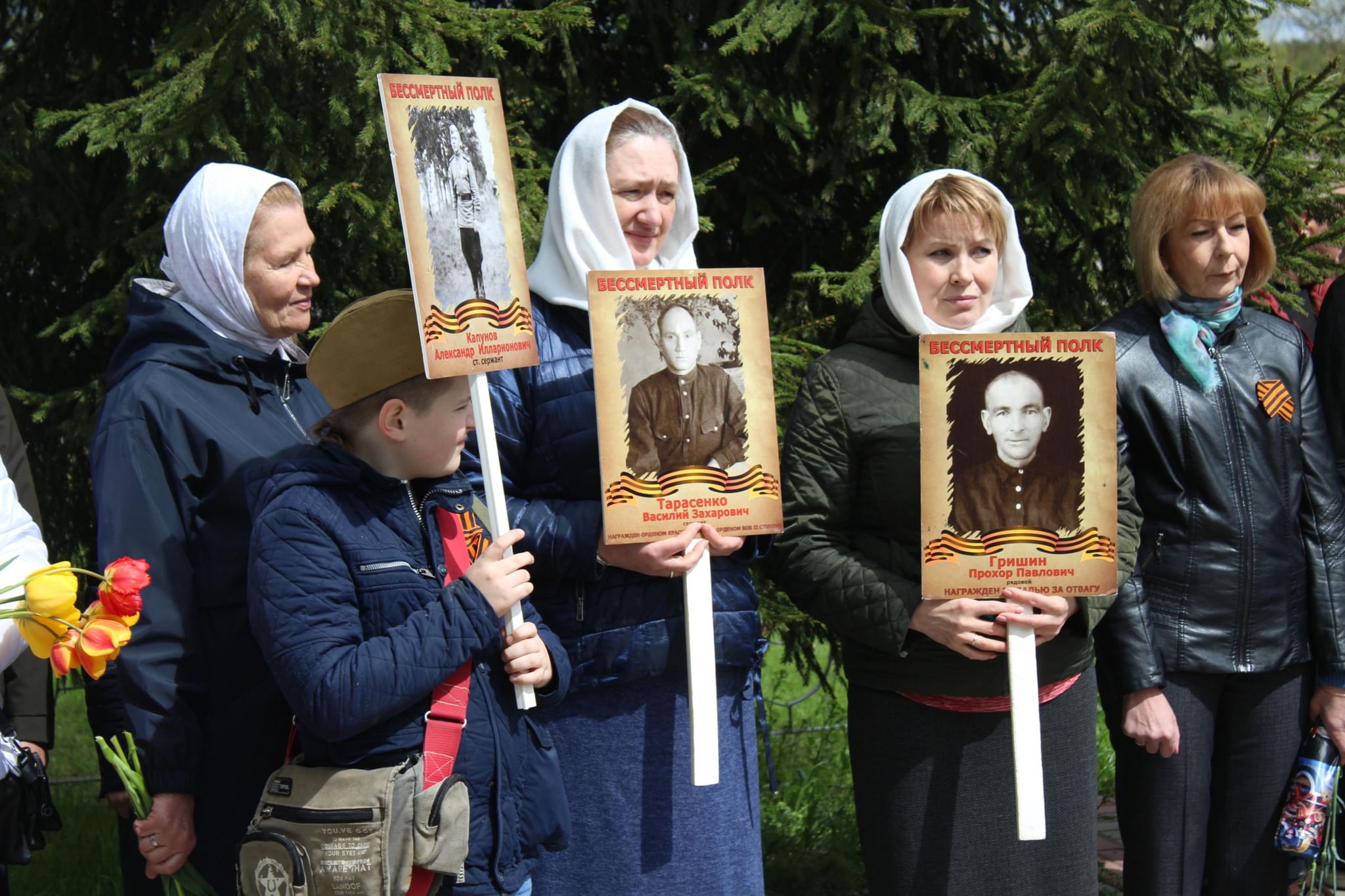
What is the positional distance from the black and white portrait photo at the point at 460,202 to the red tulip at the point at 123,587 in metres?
0.95

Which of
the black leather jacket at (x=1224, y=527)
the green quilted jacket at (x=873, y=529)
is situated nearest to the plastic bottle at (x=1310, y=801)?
the black leather jacket at (x=1224, y=527)

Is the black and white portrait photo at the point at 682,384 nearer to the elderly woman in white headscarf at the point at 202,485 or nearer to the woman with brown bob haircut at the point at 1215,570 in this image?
the elderly woman in white headscarf at the point at 202,485

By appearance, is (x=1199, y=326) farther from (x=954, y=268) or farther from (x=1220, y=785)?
(x=1220, y=785)

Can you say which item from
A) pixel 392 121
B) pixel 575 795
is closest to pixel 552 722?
pixel 575 795

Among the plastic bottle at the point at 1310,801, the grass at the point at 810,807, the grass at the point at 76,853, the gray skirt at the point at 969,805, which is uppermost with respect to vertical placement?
the gray skirt at the point at 969,805

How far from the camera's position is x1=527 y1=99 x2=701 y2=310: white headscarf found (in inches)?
116

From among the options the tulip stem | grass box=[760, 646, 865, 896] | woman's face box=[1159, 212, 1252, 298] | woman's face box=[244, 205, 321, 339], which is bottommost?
grass box=[760, 646, 865, 896]

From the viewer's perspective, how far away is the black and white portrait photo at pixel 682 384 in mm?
2752

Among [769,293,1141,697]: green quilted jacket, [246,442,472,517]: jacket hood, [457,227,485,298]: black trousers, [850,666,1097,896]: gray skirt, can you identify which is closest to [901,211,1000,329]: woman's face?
[769,293,1141,697]: green quilted jacket

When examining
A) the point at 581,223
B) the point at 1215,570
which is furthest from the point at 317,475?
the point at 1215,570

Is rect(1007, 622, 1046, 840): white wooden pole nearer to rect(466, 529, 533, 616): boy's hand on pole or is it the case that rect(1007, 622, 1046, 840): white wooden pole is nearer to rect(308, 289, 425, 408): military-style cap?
rect(466, 529, 533, 616): boy's hand on pole

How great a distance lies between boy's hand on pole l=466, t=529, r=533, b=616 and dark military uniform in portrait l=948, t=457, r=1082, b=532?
0.92 m

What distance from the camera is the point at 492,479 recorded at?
2.65 meters

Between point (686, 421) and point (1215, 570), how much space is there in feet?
4.98
